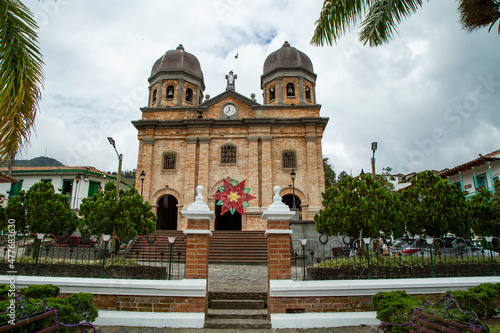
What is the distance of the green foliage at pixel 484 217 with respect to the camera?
10234 mm

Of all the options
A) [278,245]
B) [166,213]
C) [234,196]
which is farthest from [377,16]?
[166,213]

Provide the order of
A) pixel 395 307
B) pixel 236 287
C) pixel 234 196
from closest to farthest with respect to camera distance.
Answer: pixel 395 307
pixel 236 287
pixel 234 196

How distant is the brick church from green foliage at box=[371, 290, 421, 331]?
49.1 feet

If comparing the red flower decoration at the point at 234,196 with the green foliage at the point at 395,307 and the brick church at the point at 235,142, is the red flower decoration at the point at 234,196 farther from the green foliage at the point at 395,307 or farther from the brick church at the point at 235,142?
the green foliage at the point at 395,307

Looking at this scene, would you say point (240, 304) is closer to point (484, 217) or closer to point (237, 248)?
point (484, 217)

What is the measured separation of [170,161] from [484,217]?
17.1 metres

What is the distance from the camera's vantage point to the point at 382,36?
686 centimetres

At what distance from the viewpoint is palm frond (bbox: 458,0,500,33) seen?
6.58m

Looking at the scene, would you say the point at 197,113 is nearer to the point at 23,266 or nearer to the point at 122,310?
the point at 23,266

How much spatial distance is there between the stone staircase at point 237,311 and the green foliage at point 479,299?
3.00 m

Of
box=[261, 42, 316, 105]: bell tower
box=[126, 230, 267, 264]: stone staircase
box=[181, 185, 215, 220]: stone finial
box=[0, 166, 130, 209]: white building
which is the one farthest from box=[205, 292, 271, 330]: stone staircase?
box=[0, 166, 130, 209]: white building

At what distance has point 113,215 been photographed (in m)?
12.4

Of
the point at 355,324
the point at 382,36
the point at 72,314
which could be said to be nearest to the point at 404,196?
the point at 382,36

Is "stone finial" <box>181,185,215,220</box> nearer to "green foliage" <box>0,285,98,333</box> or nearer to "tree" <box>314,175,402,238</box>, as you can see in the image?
"green foliage" <box>0,285,98,333</box>
